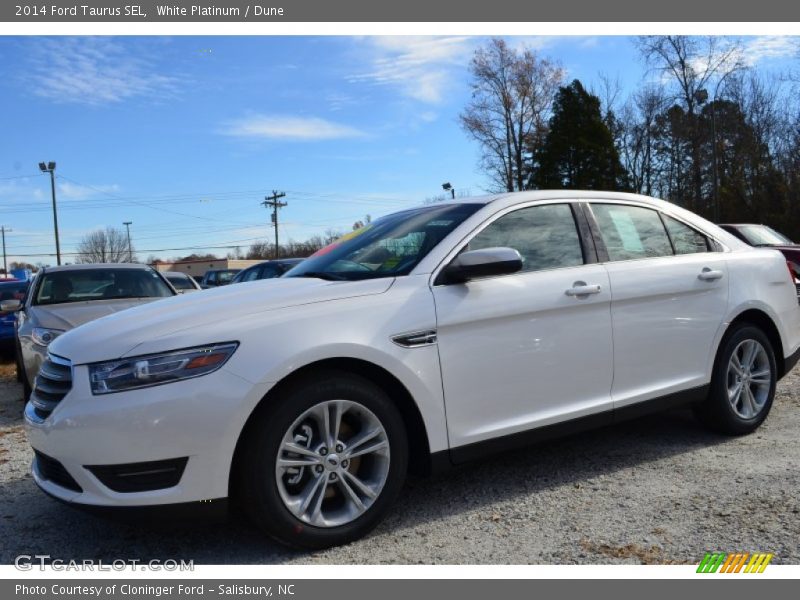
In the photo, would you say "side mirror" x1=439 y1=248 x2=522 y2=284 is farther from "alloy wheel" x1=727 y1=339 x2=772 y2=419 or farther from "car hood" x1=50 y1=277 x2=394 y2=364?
"alloy wheel" x1=727 y1=339 x2=772 y2=419

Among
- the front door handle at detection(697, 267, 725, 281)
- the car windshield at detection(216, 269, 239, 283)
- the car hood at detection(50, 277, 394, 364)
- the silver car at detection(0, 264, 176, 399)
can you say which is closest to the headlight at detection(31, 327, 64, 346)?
the silver car at detection(0, 264, 176, 399)

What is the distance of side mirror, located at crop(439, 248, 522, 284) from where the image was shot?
331 centimetres

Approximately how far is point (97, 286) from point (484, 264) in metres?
5.66

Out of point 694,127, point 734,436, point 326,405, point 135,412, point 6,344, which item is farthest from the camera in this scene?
point 694,127

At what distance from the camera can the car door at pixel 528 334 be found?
131 inches

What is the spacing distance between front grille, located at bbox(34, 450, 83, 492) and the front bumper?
0.07 meters

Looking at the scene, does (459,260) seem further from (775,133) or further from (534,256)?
(775,133)

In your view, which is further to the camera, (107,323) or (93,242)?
(93,242)

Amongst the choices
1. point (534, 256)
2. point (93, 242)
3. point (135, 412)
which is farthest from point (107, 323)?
point (93, 242)

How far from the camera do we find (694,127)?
3634 cm

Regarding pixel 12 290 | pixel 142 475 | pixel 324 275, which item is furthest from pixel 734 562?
pixel 12 290

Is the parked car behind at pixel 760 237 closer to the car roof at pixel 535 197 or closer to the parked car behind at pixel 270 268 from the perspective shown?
the car roof at pixel 535 197

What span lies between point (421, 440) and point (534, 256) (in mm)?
1240

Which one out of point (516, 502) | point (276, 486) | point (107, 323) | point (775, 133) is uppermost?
point (775, 133)
